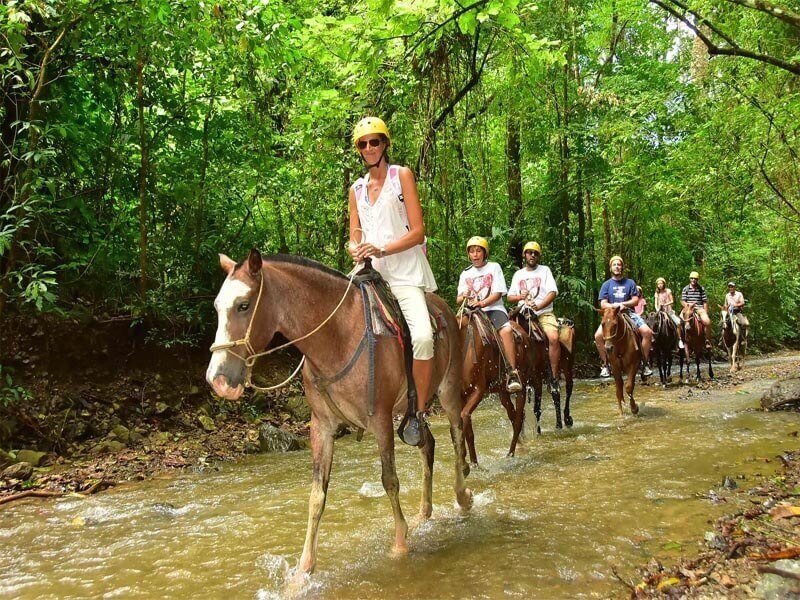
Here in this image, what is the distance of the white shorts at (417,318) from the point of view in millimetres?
4230

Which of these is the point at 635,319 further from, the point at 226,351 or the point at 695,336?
the point at 226,351

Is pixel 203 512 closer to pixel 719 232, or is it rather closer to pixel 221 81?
pixel 221 81

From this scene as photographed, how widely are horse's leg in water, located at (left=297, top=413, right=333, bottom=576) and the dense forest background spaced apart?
415cm

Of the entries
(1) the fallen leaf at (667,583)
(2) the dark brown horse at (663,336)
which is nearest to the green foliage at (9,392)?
(1) the fallen leaf at (667,583)

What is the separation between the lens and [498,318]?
7.79 m

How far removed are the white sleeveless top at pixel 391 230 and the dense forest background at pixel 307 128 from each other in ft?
8.97

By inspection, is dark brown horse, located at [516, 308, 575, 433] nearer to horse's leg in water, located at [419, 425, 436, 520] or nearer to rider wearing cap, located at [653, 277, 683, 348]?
horse's leg in water, located at [419, 425, 436, 520]

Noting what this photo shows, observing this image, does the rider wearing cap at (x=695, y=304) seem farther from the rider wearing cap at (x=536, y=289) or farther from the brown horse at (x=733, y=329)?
the rider wearing cap at (x=536, y=289)

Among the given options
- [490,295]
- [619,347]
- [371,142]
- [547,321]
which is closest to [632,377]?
[619,347]

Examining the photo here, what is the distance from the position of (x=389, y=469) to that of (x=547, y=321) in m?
6.37

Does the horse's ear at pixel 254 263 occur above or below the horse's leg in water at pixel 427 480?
above

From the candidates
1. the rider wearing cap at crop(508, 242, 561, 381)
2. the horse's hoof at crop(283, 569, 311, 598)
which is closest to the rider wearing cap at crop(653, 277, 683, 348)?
the rider wearing cap at crop(508, 242, 561, 381)

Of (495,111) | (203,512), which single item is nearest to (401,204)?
(203,512)

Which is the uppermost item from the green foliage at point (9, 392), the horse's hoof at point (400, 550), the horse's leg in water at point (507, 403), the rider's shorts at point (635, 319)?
the rider's shorts at point (635, 319)
